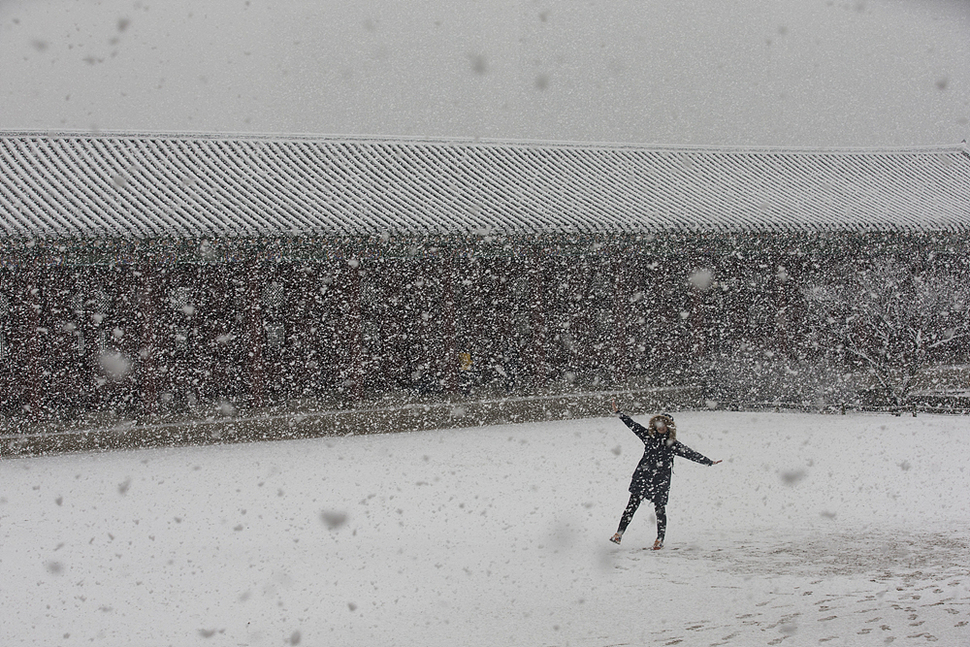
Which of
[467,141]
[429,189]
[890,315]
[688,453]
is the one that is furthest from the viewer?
[467,141]

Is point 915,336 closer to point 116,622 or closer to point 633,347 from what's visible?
point 633,347

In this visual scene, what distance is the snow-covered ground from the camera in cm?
473

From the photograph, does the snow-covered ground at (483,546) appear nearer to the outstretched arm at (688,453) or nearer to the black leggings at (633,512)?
the black leggings at (633,512)

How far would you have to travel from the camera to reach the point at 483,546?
6.54 meters

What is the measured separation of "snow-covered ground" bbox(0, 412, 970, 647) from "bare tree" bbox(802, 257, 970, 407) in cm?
Result: 375

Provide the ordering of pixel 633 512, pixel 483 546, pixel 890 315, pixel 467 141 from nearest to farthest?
pixel 633 512
pixel 483 546
pixel 890 315
pixel 467 141

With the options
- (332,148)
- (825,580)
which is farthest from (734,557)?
(332,148)

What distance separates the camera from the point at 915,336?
14.7 metres

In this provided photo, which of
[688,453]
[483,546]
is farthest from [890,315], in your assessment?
[483,546]

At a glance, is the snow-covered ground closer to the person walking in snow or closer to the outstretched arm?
the person walking in snow

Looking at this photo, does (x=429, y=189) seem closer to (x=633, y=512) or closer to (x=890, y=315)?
(x=890, y=315)

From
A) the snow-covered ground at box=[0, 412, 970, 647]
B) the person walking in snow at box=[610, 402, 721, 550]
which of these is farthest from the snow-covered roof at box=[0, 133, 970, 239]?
the person walking in snow at box=[610, 402, 721, 550]

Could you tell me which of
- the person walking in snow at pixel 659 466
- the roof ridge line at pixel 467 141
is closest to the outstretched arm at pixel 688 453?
the person walking in snow at pixel 659 466

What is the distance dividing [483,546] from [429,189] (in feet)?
30.5
